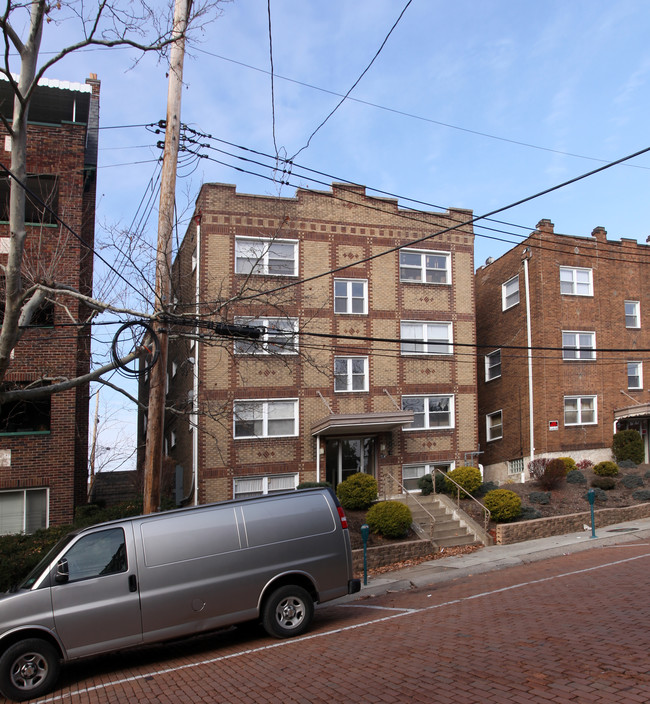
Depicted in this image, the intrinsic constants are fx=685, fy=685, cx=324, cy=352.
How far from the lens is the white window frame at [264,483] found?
22.2 m

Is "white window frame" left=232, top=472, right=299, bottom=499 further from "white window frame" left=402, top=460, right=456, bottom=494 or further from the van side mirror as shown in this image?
the van side mirror

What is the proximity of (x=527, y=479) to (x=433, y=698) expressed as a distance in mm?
21447

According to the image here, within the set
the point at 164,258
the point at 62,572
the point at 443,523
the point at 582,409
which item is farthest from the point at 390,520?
→ the point at 582,409

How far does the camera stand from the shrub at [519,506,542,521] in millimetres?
19655

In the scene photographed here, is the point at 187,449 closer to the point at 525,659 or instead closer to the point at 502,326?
the point at 502,326

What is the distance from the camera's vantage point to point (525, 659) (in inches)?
277

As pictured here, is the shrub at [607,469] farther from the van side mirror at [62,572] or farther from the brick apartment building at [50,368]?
the van side mirror at [62,572]

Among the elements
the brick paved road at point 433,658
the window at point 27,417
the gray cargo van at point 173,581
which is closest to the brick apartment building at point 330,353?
the window at point 27,417

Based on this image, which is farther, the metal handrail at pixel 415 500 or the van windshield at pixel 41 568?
the metal handrail at pixel 415 500

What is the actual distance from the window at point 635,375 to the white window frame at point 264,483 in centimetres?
1546

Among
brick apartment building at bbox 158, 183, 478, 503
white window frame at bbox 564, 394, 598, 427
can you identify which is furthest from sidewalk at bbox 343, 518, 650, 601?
white window frame at bbox 564, 394, 598, 427

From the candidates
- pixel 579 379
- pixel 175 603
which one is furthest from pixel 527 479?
pixel 175 603

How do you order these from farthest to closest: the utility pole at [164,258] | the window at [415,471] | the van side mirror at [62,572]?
the window at [415,471] < the utility pole at [164,258] < the van side mirror at [62,572]

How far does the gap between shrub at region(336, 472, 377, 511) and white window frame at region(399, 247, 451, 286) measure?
26.2 feet
